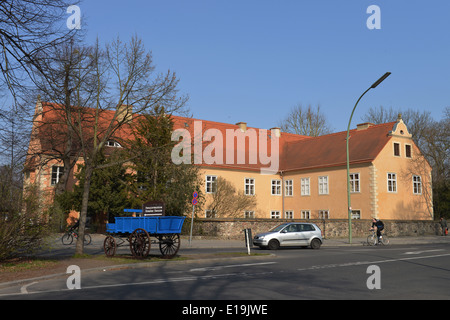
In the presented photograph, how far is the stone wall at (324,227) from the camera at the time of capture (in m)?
30.5

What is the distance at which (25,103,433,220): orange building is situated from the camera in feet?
129

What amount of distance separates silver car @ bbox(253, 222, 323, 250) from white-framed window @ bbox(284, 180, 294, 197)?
2196cm

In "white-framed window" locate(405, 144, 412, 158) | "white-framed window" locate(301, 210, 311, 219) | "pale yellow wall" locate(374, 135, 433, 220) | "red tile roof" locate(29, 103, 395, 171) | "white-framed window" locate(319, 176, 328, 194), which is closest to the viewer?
"red tile roof" locate(29, 103, 395, 171)

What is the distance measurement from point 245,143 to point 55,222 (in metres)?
36.7

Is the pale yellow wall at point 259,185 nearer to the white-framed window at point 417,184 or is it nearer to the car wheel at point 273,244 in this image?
the white-framed window at point 417,184

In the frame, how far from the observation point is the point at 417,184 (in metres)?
42.7

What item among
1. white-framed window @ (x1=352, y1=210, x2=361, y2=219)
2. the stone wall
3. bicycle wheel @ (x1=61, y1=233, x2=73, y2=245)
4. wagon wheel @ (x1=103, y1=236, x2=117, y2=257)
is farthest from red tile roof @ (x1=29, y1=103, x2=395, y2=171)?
wagon wheel @ (x1=103, y1=236, x2=117, y2=257)

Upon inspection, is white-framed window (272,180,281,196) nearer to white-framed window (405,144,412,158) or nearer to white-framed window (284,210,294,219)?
white-framed window (284,210,294,219)

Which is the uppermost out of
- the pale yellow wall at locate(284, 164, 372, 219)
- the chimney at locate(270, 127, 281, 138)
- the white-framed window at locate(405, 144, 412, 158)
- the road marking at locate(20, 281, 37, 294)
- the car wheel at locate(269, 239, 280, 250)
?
the chimney at locate(270, 127, 281, 138)

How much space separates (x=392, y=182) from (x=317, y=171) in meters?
→ 7.08

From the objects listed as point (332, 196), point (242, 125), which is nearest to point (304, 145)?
point (242, 125)

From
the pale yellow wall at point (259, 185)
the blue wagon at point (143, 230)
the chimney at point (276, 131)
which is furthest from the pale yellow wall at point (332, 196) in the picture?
the blue wagon at point (143, 230)
